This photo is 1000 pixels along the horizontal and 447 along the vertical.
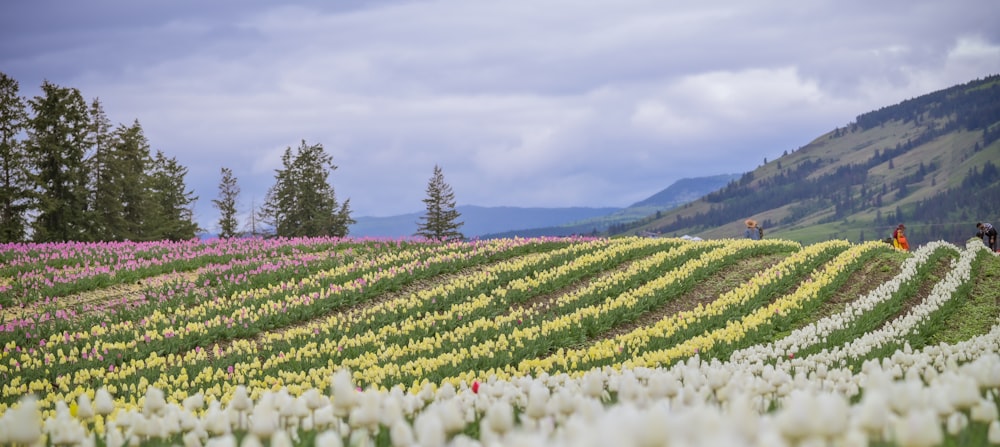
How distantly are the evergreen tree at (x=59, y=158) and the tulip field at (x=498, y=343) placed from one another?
788 inches

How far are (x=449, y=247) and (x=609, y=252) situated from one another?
572cm

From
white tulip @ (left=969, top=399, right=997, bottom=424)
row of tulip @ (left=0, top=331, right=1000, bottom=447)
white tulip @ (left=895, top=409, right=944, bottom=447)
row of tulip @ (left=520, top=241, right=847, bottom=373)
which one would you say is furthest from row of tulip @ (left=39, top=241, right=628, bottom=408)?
white tulip @ (left=895, top=409, right=944, bottom=447)

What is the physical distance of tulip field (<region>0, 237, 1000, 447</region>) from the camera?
13.6 ft

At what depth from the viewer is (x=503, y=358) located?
43.9 feet

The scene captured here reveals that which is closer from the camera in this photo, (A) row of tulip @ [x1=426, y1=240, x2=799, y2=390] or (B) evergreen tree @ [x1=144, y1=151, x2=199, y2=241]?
(A) row of tulip @ [x1=426, y1=240, x2=799, y2=390]

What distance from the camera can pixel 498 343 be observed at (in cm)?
Answer: 1426

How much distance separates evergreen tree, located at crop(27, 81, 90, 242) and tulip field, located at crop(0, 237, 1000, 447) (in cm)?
2001

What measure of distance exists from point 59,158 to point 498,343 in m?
37.2

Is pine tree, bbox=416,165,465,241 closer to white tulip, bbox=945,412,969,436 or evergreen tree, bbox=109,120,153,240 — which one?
evergreen tree, bbox=109,120,153,240

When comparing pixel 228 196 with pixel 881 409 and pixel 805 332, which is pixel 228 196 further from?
pixel 881 409

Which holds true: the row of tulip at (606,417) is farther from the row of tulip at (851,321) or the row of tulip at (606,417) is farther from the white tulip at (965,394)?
the row of tulip at (851,321)

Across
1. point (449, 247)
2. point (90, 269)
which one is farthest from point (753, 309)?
point (90, 269)

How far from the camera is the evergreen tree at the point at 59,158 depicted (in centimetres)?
4125

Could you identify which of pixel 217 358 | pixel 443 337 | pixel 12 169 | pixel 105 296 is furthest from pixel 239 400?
pixel 12 169
